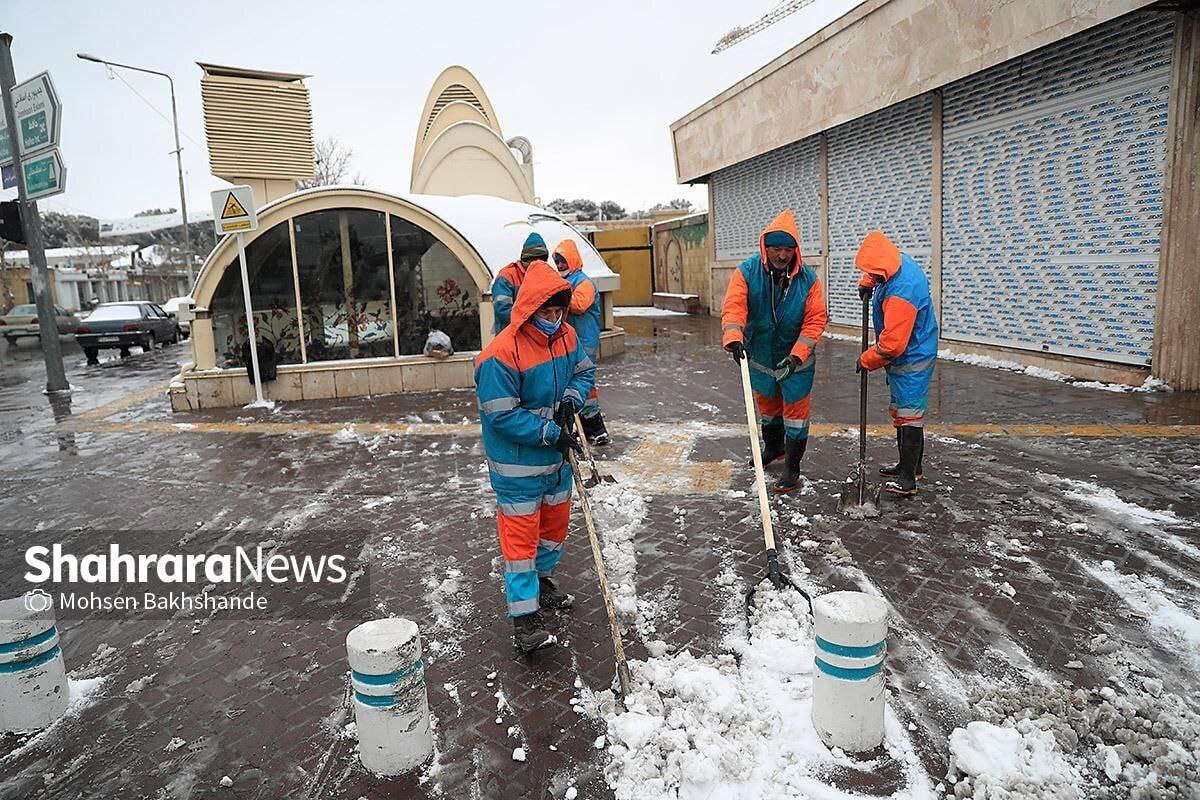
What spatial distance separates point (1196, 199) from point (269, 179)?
1471 cm

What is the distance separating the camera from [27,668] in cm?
331

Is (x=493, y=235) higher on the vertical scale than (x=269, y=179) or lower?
lower

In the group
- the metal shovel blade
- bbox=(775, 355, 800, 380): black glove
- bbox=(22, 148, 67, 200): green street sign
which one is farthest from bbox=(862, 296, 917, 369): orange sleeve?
bbox=(22, 148, 67, 200): green street sign

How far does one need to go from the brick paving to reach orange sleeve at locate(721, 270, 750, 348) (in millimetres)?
1339

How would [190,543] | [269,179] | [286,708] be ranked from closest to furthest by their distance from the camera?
[286,708], [190,543], [269,179]

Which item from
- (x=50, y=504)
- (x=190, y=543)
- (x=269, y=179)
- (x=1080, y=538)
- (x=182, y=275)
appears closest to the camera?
(x=1080, y=538)

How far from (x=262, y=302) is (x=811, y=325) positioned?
8558 mm

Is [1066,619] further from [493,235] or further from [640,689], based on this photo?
[493,235]

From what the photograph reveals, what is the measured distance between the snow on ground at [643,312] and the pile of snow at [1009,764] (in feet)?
66.1

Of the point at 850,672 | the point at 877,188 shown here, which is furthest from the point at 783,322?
the point at 877,188

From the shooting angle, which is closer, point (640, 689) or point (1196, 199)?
point (640, 689)

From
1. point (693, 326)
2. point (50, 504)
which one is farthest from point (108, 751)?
point (693, 326)

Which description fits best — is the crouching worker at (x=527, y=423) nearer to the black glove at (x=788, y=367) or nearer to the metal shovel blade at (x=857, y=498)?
the black glove at (x=788, y=367)

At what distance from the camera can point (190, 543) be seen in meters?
5.50
